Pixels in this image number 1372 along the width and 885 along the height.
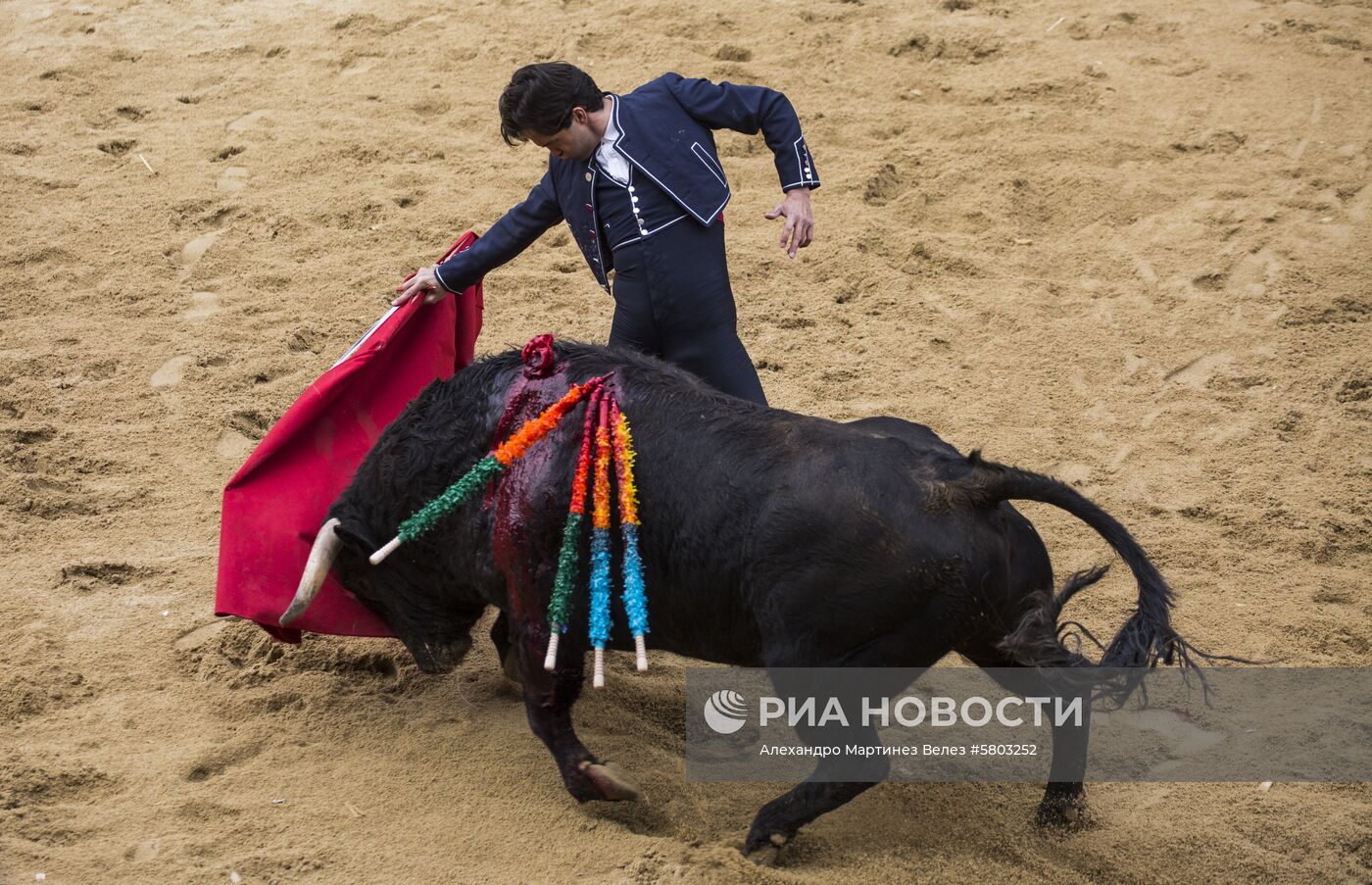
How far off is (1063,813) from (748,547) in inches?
45.4

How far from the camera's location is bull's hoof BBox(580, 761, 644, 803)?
370 centimetres

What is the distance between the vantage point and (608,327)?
20.5 ft

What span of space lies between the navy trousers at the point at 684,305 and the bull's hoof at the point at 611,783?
1264 millimetres

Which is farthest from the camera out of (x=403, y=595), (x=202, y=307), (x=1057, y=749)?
(x=202, y=307)

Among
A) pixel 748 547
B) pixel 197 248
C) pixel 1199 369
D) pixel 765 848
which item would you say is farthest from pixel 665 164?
pixel 197 248

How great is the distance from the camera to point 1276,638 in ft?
14.8

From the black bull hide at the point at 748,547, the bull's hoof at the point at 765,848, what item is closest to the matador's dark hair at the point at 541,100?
the black bull hide at the point at 748,547

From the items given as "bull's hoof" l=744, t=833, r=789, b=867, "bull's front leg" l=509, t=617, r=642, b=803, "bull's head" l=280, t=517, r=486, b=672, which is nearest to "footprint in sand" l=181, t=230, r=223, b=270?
"bull's head" l=280, t=517, r=486, b=672

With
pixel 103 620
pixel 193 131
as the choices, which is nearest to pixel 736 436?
pixel 103 620

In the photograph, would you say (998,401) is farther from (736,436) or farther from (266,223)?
(266,223)

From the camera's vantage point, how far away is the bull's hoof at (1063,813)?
12.1 ft

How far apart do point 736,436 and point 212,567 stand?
7.57ft

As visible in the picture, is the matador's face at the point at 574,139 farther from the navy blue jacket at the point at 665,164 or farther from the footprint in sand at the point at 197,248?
the footprint in sand at the point at 197,248

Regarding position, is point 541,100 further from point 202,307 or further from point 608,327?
point 202,307
